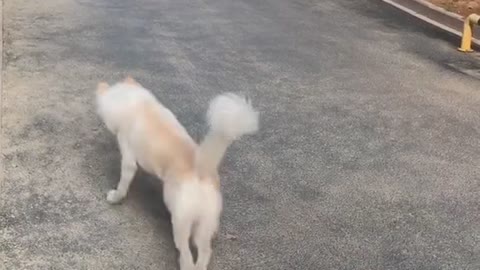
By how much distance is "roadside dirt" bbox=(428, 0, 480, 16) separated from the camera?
31.1 feet

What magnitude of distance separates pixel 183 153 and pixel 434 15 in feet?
22.7

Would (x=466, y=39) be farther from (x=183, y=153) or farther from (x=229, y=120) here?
(x=229, y=120)

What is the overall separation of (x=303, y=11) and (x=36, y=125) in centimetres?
554

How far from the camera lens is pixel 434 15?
31.4 feet

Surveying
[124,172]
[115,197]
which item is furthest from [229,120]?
[115,197]

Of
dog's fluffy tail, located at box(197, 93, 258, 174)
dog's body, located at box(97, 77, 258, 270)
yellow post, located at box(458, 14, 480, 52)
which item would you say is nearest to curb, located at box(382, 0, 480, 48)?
yellow post, located at box(458, 14, 480, 52)

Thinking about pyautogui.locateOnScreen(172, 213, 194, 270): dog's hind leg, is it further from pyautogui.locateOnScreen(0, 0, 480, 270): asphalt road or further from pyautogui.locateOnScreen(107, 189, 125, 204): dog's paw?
pyautogui.locateOnScreen(107, 189, 125, 204): dog's paw

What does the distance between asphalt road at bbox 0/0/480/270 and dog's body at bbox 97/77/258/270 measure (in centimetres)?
41

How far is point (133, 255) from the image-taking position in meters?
3.88

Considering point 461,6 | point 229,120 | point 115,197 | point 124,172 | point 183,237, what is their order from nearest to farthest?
1. point 229,120
2. point 183,237
3. point 124,172
4. point 115,197
5. point 461,6

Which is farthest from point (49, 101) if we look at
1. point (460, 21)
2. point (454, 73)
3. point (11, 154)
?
point (460, 21)

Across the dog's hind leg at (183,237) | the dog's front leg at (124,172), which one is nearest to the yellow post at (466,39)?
the dog's front leg at (124,172)

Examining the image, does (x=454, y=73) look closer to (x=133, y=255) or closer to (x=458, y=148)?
(x=458, y=148)

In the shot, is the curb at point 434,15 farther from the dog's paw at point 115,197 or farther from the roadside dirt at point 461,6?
the dog's paw at point 115,197
